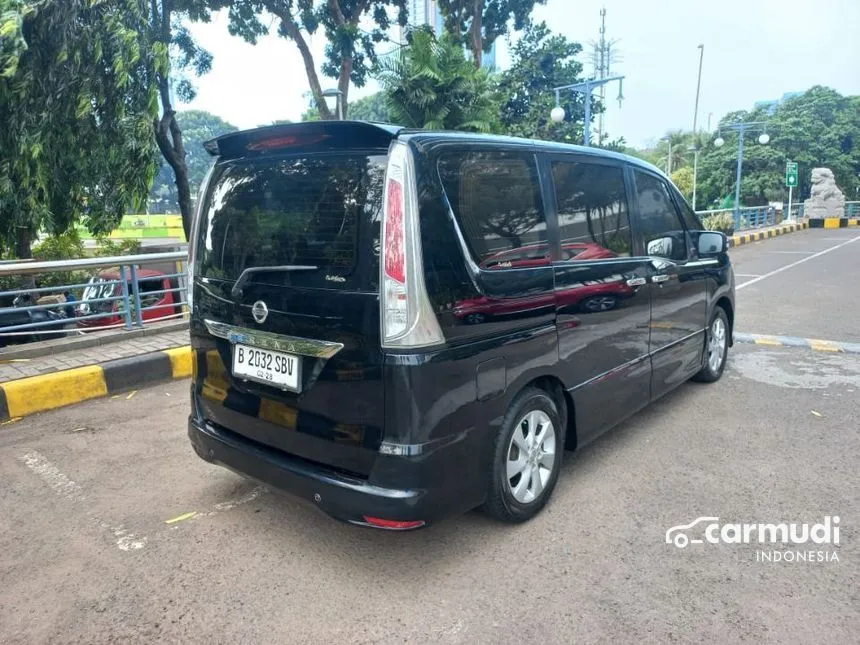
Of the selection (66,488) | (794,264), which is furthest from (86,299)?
(794,264)

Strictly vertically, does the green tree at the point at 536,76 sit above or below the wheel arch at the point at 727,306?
above

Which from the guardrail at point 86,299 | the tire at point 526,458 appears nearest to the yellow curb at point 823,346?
the tire at point 526,458

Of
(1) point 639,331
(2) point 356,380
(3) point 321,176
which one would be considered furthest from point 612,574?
(3) point 321,176

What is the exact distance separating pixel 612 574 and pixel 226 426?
1.79 metres

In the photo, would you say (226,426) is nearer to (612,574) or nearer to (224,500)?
(224,500)

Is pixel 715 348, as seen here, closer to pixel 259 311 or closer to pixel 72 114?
pixel 259 311

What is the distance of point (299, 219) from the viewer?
8.30 feet

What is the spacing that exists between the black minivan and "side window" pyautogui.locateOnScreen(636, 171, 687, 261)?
22.9 inches

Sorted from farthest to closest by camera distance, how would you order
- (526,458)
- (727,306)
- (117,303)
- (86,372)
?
(117,303) < (727,306) < (86,372) < (526,458)

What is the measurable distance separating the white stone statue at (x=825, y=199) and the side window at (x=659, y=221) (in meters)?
28.6

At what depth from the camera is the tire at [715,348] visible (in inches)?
187

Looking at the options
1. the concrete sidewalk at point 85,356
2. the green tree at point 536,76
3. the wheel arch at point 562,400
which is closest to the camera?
the wheel arch at point 562,400

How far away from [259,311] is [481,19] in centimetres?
2012

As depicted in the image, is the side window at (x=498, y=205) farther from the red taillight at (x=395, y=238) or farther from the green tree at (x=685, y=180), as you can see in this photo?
the green tree at (x=685, y=180)
